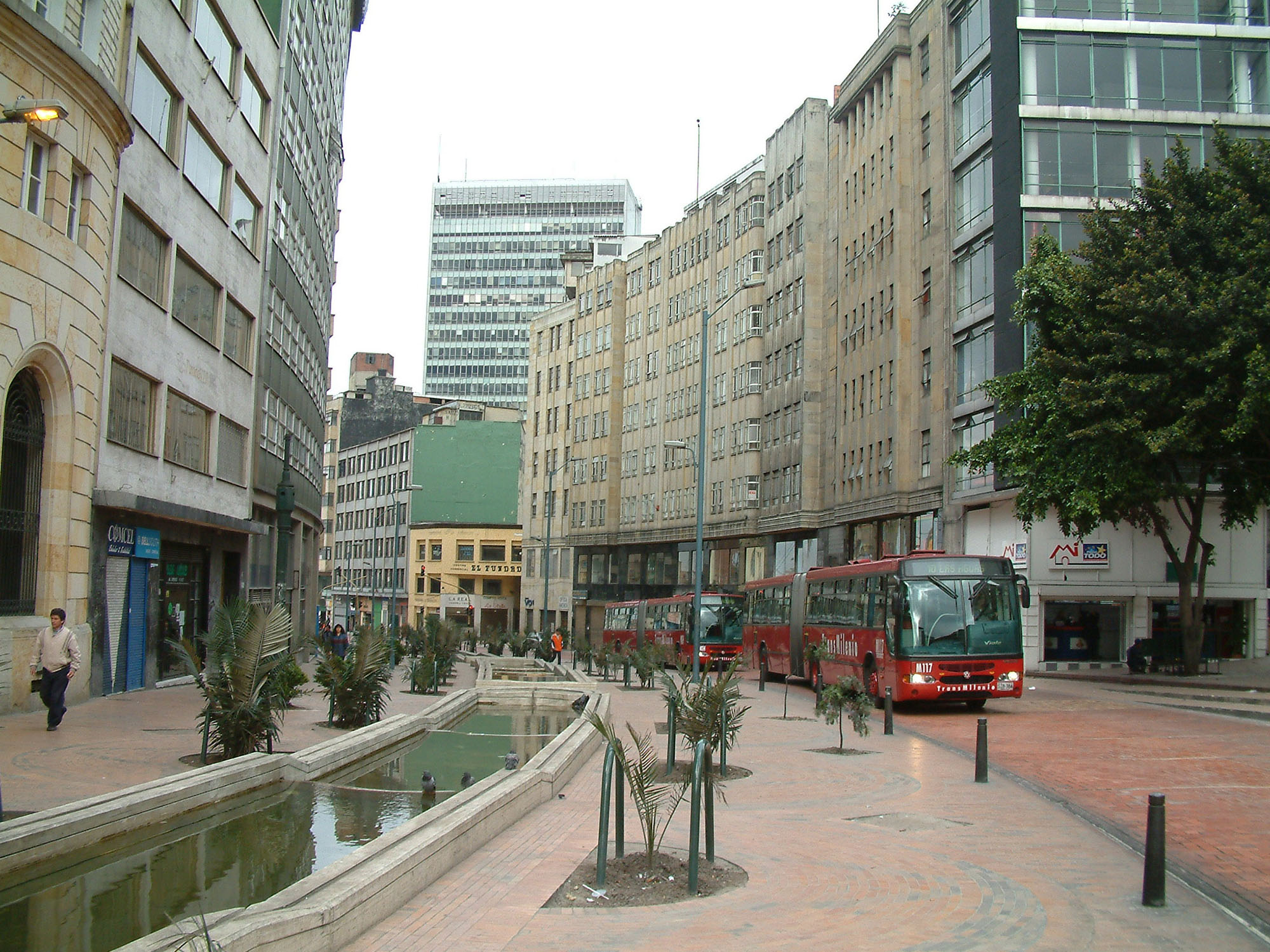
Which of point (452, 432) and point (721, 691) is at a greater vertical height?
point (452, 432)

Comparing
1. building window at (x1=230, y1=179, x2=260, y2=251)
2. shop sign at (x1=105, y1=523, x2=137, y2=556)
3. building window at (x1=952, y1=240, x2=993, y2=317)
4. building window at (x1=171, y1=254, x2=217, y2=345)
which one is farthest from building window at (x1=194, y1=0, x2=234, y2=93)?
building window at (x1=952, y1=240, x2=993, y2=317)

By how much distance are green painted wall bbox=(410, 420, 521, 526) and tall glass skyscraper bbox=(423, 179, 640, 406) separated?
5746 cm

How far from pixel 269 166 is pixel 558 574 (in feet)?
181

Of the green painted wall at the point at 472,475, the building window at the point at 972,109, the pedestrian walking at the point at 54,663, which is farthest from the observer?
the green painted wall at the point at 472,475

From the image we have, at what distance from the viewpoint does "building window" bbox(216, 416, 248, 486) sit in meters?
31.7

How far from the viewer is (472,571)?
104m

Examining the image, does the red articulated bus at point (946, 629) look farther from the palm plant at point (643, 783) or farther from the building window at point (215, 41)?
the building window at point (215, 41)

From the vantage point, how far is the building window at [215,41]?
1090 inches

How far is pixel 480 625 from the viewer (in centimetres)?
10288

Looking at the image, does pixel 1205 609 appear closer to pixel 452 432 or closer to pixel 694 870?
pixel 694 870

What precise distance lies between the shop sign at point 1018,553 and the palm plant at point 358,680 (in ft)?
92.7

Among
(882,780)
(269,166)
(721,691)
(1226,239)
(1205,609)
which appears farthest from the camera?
(1205,609)

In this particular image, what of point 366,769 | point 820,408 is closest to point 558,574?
point 820,408

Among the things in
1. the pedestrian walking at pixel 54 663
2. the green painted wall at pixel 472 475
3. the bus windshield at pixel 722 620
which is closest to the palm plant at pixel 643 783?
the pedestrian walking at pixel 54 663
